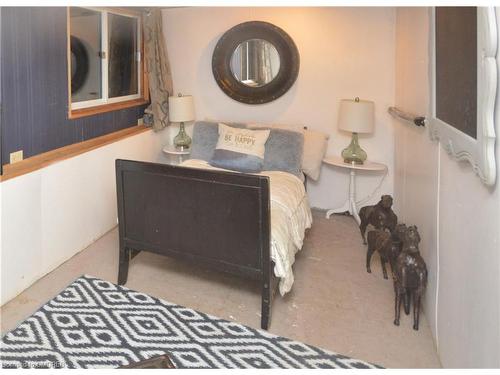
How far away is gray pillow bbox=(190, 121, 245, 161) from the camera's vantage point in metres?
3.43

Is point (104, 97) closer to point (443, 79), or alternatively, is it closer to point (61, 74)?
point (61, 74)

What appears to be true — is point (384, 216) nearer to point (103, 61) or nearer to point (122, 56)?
point (103, 61)

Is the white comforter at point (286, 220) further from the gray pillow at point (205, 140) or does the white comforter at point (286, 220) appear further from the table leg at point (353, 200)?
the table leg at point (353, 200)

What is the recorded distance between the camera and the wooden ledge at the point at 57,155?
92.8 inches

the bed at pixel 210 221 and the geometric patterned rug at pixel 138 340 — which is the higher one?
the bed at pixel 210 221

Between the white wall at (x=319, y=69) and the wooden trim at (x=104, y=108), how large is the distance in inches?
18.9

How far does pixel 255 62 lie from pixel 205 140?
2.98 feet

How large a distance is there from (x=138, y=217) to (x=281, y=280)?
36.3 inches

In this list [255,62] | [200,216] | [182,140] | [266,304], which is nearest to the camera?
[266,304]

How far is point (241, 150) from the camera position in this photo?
3.15m

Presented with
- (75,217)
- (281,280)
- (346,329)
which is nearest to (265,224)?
(281,280)

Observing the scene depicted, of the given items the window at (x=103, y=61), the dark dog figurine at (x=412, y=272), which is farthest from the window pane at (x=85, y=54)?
the dark dog figurine at (x=412, y=272)

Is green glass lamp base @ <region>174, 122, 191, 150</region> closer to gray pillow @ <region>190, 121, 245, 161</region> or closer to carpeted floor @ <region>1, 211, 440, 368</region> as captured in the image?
gray pillow @ <region>190, 121, 245, 161</region>

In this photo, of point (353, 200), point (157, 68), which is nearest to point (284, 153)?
point (353, 200)
